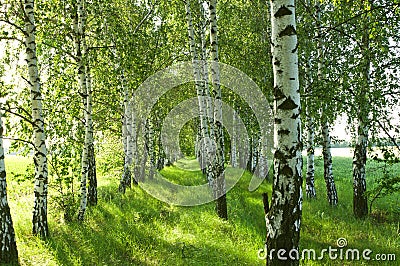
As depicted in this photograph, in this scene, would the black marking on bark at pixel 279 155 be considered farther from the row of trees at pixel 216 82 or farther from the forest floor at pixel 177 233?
the forest floor at pixel 177 233

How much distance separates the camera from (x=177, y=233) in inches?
362

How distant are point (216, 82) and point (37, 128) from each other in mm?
5290

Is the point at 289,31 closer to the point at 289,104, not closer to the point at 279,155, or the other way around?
the point at 289,104

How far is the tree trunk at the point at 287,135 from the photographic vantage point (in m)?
4.94

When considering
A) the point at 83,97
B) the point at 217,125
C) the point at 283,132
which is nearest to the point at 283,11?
the point at 283,132

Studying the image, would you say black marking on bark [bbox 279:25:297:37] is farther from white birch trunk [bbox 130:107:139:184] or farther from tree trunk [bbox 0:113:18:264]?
white birch trunk [bbox 130:107:139:184]

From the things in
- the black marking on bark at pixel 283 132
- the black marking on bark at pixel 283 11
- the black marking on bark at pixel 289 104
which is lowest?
the black marking on bark at pixel 283 132

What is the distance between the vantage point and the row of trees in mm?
5008

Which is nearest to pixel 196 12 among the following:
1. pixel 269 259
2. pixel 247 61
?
pixel 247 61

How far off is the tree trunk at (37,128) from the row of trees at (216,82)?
0.07ft

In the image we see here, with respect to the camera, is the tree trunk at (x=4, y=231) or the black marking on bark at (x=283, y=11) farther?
the tree trunk at (x=4, y=231)

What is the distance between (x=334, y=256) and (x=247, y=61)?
11.3m

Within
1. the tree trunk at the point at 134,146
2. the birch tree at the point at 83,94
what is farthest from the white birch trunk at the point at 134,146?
the birch tree at the point at 83,94

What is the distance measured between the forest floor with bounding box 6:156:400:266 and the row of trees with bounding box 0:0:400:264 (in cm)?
59
